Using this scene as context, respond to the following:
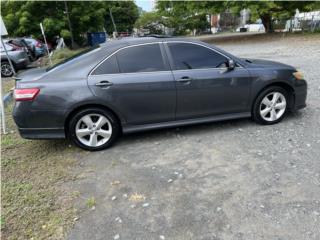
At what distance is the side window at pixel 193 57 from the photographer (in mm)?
4852

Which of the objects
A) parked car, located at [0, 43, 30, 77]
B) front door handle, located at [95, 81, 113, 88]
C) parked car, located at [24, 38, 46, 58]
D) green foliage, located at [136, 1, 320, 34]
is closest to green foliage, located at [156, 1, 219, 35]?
green foliage, located at [136, 1, 320, 34]

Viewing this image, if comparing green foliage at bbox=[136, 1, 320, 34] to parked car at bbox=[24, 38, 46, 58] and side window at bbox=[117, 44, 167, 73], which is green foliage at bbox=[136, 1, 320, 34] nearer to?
parked car at bbox=[24, 38, 46, 58]

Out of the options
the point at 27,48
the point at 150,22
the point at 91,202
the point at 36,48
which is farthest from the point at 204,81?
the point at 150,22

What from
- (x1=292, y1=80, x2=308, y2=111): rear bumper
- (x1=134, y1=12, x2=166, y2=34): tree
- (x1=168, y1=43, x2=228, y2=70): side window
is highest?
(x1=168, y1=43, x2=228, y2=70): side window

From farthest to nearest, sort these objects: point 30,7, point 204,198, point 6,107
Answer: point 30,7 < point 6,107 < point 204,198

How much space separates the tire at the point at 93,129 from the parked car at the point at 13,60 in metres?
10.3

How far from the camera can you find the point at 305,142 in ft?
15.0

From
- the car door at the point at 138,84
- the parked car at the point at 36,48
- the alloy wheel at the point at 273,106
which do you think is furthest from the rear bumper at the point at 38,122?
the parked car at the point at 36,48

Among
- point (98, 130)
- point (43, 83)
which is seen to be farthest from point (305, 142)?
point (43, 83)

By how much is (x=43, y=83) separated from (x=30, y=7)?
81.2ft

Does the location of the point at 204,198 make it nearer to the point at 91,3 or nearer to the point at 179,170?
the point at 179,170

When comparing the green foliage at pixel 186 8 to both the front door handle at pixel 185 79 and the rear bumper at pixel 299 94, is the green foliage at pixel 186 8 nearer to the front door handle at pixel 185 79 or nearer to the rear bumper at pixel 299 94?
the rear bumper at pixel 299 94

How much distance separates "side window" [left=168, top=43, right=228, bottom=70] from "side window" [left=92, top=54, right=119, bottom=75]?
2.89ft

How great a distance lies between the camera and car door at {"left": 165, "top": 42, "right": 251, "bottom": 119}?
190 inches
